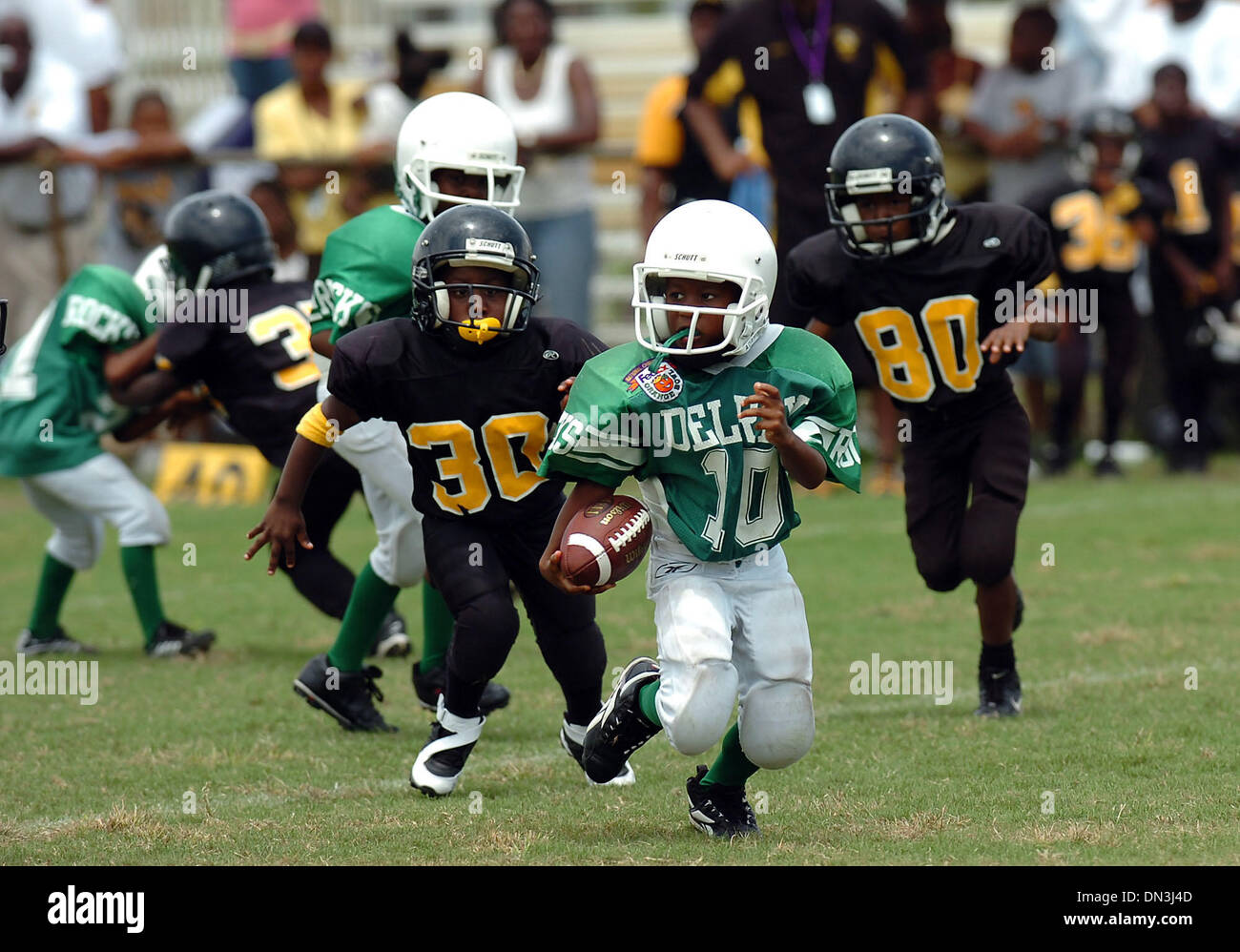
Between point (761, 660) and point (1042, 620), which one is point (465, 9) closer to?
point (1042, 620)

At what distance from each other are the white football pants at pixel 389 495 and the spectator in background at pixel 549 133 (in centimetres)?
502

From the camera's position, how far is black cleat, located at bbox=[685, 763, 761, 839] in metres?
4.39

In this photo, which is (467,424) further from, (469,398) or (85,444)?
(85,444)

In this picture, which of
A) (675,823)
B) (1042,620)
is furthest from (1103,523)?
(675,823)

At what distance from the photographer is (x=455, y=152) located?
5.71 meters

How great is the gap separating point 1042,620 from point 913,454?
1413mm

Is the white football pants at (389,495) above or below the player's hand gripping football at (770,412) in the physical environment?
below

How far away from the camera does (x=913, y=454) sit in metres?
5.92

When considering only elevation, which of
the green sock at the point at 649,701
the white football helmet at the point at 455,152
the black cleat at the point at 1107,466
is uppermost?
the white football helmet at the point at 455,152

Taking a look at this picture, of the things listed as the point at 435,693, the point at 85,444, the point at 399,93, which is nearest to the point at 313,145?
the point at 399,93

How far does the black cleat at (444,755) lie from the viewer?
483cm

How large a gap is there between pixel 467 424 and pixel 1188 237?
6.98 meters

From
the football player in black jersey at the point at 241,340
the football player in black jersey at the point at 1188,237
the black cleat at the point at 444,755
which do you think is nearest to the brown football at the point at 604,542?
the black cleat at the point at 444,755

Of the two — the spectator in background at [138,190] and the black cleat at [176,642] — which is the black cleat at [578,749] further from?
the spectator in background at [138,190]
